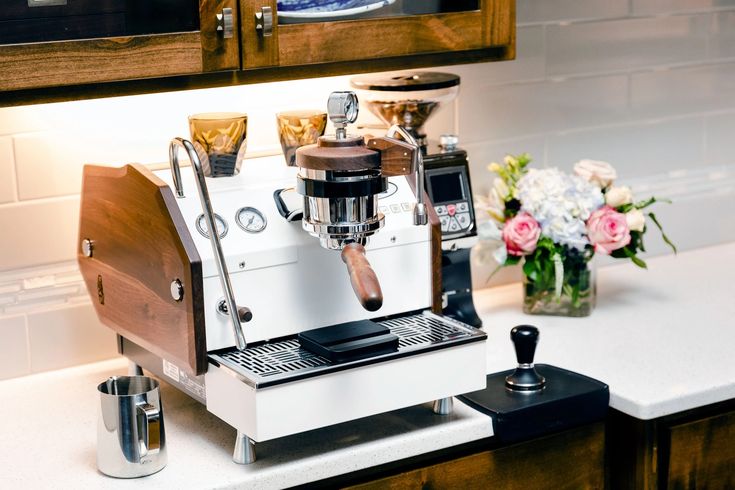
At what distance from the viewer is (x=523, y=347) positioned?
1684mm

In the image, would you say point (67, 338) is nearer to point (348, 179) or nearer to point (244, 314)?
point (244, 314)

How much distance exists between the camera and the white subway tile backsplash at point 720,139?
2.58m

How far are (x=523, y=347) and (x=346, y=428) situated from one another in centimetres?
30

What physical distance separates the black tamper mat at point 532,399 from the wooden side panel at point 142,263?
43 cm

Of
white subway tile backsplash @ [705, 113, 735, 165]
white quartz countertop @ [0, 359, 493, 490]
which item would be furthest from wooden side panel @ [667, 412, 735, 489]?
white subway tile backsplash @ [705, 113, 735, 165]

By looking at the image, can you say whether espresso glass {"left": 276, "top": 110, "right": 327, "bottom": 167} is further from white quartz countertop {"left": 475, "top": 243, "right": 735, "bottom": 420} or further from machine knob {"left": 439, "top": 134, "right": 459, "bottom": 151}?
white quartz countertop {"left": 475, "top": 243, "right": 735, "bottom": 420}

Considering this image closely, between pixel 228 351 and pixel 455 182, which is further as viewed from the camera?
pixel 455 182

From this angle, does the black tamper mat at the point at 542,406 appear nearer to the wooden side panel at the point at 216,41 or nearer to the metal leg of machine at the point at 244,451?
the metal leg of machine at the point at 244,451

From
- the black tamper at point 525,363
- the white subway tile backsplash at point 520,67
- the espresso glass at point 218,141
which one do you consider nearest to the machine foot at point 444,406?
the black tamper at point 525,363

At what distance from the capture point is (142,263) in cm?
155

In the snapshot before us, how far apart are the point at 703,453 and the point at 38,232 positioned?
44.1 inches

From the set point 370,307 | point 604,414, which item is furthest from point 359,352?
point 604,414

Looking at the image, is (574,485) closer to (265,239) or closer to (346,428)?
(346,428)

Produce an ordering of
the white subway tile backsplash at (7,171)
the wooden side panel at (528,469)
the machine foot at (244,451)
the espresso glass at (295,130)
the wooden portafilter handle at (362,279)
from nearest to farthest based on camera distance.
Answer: the wooden portafilter handle at (362,279) → the machine foot at (244,451) → the wooden side panel at (528,469) → the espresso glass at (295,130) → the white subway tile backsplash at (7,171)
